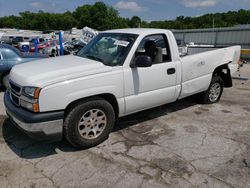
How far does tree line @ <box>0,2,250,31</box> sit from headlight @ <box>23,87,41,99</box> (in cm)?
7837

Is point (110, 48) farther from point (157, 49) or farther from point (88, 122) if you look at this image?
point (88, 122)

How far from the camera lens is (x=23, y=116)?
3.26 meters

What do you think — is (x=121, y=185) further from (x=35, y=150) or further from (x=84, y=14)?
(x=84, y=14)

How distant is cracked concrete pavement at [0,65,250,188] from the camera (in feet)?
9.88

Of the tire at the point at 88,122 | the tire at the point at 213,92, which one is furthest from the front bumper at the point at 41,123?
the tire at the point at 213,92

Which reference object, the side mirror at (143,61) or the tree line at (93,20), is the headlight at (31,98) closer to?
the side mirror at (143,61)

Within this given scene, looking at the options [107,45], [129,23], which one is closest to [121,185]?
[107,45]

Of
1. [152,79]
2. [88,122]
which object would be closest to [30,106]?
[88,122]

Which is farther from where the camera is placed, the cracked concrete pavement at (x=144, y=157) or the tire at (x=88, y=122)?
the tire at (x=88, y=122)

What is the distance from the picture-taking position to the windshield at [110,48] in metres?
3.94

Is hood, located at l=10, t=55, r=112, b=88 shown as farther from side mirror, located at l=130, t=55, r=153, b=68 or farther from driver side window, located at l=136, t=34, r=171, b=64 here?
driver side window, located at l=136, t=34, r=171, b=64

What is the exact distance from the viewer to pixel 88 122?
3689 millimetres

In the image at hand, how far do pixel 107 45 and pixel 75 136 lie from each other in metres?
1.75

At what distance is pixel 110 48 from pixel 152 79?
91cm
